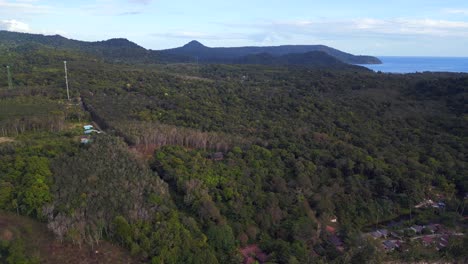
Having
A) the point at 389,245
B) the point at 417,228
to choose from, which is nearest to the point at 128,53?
the point at 417,228

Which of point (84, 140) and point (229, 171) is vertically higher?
point (84, 140)

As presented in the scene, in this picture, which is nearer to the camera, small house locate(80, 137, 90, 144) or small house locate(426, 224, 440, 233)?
small house locate(426, 224, 440, 233)

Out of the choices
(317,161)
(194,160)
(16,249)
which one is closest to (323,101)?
(317,161)

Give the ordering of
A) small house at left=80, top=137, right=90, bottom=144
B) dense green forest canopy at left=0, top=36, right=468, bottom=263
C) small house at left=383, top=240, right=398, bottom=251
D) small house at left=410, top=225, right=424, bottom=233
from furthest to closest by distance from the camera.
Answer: small house at left=80, top=137, right=90, bottom=144 → small house at left=410, top=225, right=424, bottom=233 → small house at left=383, top=240, right=398, bottom=251 → dense green forest canopy at left=0, top=36, right=468, bottom=263

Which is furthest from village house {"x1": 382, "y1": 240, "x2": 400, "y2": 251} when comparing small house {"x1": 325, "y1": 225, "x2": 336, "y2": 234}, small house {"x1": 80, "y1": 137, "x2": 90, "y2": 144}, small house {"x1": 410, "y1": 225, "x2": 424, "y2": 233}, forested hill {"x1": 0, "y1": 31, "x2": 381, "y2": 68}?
forested hill {"x1": 0, "y1": 31, "x2": 381, "y2": 68}

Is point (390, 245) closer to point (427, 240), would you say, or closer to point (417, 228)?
point (427, 240)

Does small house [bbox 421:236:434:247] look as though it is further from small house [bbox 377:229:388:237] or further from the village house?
small house [bbox 377:229:388:237]

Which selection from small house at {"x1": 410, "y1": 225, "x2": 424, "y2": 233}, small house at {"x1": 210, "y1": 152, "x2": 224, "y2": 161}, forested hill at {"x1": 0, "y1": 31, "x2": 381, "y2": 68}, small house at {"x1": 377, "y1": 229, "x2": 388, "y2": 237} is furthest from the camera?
forested hill at {"x1": 0, "y1": 31, "x2": 381, "y2": 68}

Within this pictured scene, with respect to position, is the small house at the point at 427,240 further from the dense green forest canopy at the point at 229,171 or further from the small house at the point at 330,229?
the small house at the point at 330,229

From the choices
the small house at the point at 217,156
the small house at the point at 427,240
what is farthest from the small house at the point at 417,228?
the small house at the point at 217,156
